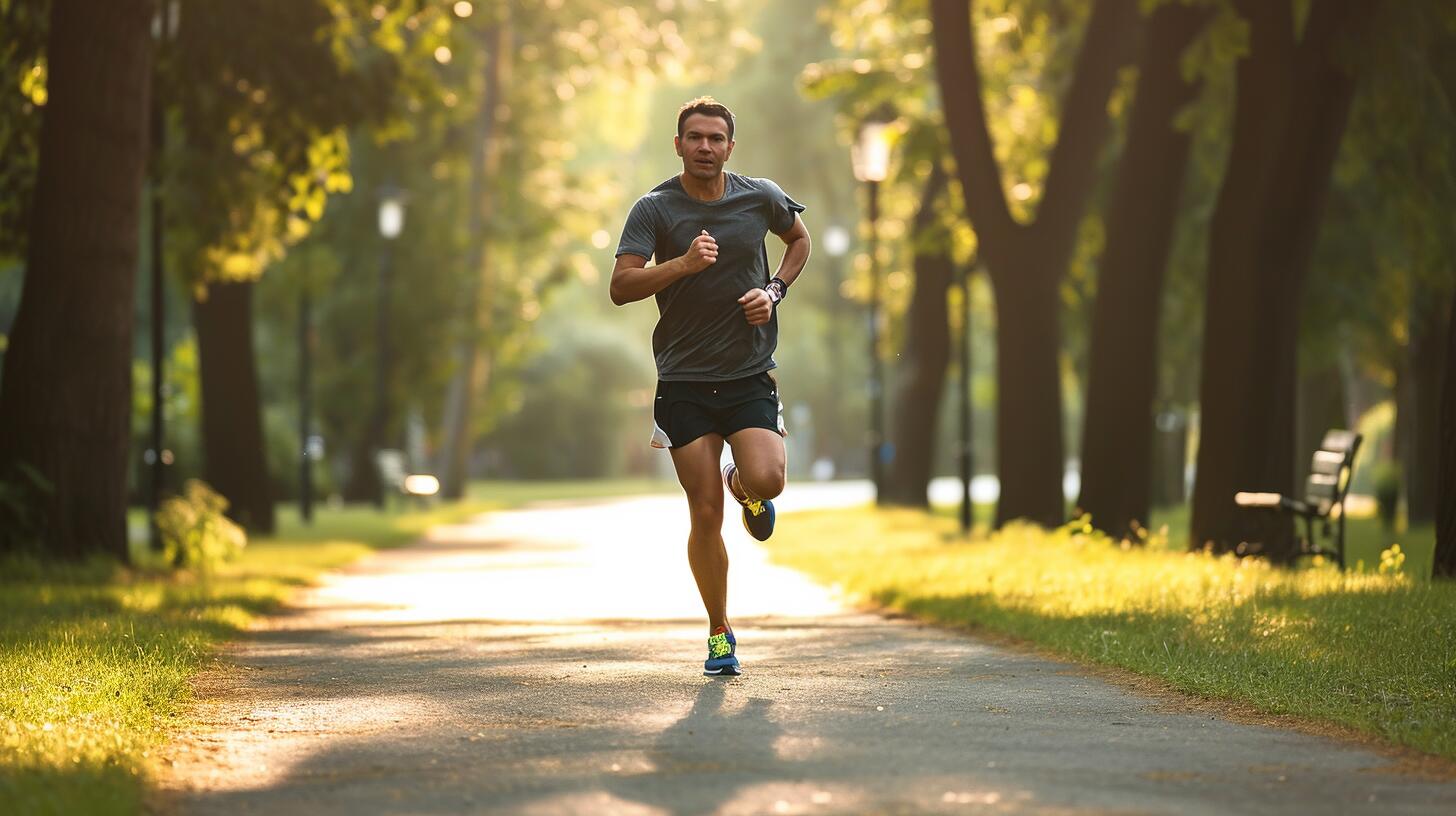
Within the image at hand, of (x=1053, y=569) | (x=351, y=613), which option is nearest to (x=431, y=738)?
(x=351, y=613)

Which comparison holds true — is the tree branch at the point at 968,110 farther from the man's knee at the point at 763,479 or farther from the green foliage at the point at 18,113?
the man's knee at the point at 763,479

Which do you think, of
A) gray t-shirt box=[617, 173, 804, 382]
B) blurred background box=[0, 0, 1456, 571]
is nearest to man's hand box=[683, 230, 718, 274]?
gray t-shirt box=[617, 173, 804, 382]

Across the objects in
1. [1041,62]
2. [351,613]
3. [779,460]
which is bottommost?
[351,613]

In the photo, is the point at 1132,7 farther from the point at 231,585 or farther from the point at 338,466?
the point at 338,466

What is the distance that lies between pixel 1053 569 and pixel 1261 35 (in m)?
4.41

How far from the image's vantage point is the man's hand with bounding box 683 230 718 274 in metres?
8.50

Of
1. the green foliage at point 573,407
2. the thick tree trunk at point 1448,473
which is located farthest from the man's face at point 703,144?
the green foliage at point 573,407

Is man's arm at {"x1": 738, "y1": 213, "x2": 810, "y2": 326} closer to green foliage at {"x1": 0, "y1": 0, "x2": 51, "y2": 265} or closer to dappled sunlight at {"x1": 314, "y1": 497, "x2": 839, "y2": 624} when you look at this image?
dappled sunlight at {"x1": 314, "y1": 497, "x2": 839, "y2": 624}

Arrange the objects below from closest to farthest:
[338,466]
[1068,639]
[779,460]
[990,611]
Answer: [779,460] < [1068,639] < [990,611] < [338,466]

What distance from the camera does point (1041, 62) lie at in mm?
26672

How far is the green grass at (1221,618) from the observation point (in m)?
8.17

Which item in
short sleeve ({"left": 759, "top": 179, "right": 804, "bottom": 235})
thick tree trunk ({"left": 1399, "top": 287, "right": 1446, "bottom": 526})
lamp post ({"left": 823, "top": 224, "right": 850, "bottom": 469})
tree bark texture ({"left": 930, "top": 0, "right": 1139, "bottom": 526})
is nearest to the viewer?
short sleeve ({"left": 759, "top": 179, "right": 804, "bottom": 235})

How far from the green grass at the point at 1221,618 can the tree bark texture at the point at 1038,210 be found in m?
2.88

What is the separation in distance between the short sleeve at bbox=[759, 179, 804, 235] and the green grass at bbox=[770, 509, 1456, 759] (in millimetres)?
2353
